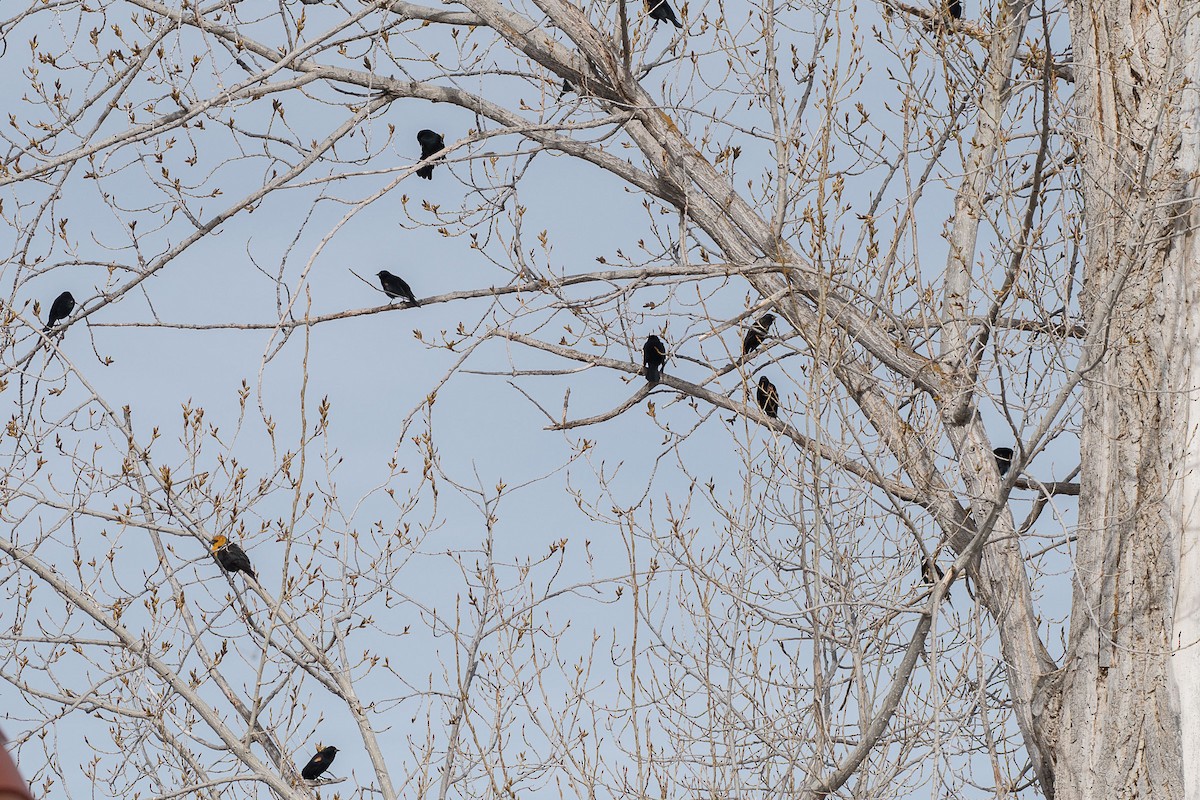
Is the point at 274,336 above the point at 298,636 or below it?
above

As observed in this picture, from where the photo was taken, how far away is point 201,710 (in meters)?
5.66

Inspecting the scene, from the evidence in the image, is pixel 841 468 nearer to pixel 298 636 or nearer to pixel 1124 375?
pixel 1124 375

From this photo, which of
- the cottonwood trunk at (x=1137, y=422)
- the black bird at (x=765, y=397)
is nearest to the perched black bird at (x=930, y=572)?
the cottonwood trunk at (x=1137, y=422)

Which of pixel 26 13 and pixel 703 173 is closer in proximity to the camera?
pixel 26 13

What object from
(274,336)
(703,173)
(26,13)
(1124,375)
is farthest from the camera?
(703,173)

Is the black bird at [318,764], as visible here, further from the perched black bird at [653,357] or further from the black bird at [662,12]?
the black bird at [662,12]

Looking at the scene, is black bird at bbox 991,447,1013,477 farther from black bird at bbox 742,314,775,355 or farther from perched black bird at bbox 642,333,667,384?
perched black bird at bbox 642,333,667,384

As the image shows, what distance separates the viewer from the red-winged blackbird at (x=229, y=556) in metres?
5.81

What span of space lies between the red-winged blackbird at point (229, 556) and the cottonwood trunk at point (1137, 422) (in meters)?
3.75

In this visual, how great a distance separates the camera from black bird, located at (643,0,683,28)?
7.55 m

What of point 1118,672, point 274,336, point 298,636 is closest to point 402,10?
point 274,336

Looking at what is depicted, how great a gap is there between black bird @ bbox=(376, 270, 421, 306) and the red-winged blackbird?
6.10ft

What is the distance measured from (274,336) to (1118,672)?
157 inches

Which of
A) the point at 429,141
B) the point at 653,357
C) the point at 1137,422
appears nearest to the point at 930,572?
the point at 1137,422
